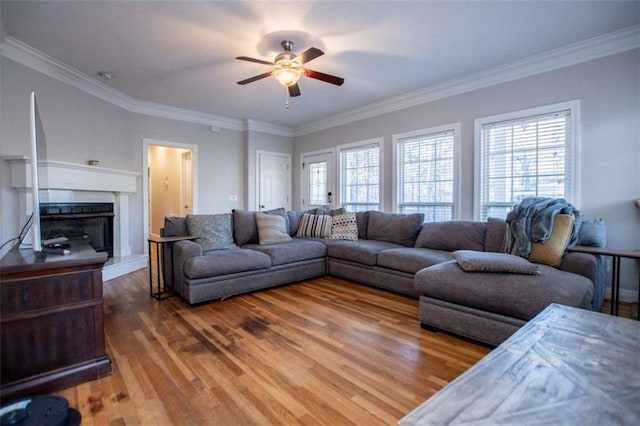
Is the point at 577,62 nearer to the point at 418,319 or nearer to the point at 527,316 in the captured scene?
the point at 527,316

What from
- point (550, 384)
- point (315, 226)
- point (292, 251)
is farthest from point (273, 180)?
point (550, 384)

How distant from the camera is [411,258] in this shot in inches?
129

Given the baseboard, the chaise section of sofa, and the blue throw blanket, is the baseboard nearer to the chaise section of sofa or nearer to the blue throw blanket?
the chaise section of sofa

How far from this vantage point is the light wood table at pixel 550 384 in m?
0.70

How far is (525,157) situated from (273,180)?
4.54m

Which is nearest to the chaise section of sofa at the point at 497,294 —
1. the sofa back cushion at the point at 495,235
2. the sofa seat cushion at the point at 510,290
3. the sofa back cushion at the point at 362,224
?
the sofa seat cushion at the point at 510,290

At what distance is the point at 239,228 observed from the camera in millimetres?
4074

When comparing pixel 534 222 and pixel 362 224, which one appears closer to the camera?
pixel 534 222

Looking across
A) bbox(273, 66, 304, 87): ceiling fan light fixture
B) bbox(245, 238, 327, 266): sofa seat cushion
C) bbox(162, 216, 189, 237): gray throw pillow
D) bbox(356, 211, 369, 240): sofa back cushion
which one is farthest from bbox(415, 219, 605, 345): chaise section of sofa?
bbox(162, 216, 189, 237): gray throw pillow

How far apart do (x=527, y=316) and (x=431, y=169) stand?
2826 millimetres

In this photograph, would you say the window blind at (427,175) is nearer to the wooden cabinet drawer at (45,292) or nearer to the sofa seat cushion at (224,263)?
the sofa seat cushion at (224,263)

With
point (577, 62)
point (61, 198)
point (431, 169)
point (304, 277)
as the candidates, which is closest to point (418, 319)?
point (304, 277)

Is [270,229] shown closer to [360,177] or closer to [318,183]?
[360,177]

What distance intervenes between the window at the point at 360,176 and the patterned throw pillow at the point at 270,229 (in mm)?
1782
